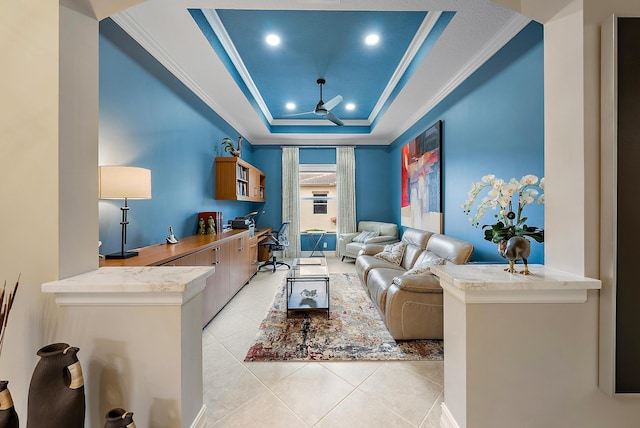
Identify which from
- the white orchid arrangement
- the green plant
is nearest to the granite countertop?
the white orchid arrangement

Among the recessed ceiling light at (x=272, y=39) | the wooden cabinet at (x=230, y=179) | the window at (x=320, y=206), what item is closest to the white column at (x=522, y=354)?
the recessed ceiling light at (x=272, y=39)

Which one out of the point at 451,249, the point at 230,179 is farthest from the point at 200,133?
the point at 451,249

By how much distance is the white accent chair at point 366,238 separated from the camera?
5.47 metres

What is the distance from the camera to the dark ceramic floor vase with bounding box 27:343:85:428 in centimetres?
100

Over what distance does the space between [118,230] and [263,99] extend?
338 centimetres

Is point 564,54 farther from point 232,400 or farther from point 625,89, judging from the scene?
point 232,400

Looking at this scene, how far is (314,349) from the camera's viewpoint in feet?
7.73

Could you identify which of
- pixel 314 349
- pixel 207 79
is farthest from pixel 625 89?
pixel 207 79

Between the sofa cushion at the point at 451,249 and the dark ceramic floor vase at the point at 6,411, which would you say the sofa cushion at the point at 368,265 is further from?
the dark ceramic floor vase at the point at 6,411

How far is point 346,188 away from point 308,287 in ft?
11.0

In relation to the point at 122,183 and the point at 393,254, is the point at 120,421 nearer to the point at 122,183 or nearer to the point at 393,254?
the point at 122,183

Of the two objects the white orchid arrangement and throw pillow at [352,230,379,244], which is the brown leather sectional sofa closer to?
the white orchid arrangement

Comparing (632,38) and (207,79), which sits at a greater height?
(207,79)

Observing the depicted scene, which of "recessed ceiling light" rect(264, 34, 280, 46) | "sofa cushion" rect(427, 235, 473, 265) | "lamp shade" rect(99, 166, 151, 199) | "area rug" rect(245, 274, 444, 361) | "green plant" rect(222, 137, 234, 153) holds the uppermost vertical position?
"recessed ceiling light" rect(264, 34, 280, 46)
